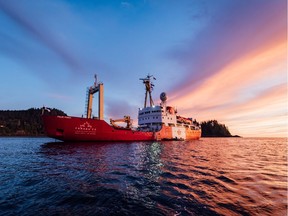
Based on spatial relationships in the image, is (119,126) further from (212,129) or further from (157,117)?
(212,129)

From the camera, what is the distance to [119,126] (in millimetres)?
33844

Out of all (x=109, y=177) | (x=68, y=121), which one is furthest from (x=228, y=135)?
(x=109, y=177)

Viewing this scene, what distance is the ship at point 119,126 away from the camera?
25.9 meters

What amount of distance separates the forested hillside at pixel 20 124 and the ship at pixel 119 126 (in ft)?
337

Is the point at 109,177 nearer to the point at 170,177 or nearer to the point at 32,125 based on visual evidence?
the point at 170,177

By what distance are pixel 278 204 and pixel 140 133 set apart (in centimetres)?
3129

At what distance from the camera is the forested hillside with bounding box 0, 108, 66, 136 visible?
398 ft

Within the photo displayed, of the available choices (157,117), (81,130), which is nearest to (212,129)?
(157,117)

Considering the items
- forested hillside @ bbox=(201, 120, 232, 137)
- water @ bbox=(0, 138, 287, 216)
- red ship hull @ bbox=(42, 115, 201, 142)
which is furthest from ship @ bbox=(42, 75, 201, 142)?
forested hillside @ bbox=(201, 120, 232, 137)

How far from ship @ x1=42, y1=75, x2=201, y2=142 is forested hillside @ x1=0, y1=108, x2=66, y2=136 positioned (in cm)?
10271

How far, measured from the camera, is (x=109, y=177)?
8180 millimetres

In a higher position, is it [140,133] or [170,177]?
[140,133]

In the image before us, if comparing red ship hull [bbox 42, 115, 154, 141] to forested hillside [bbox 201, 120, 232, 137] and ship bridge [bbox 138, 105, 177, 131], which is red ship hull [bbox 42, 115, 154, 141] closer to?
ship bridge [bbox 138, 105, 177, 131]

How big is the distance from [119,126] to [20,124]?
134125mm
